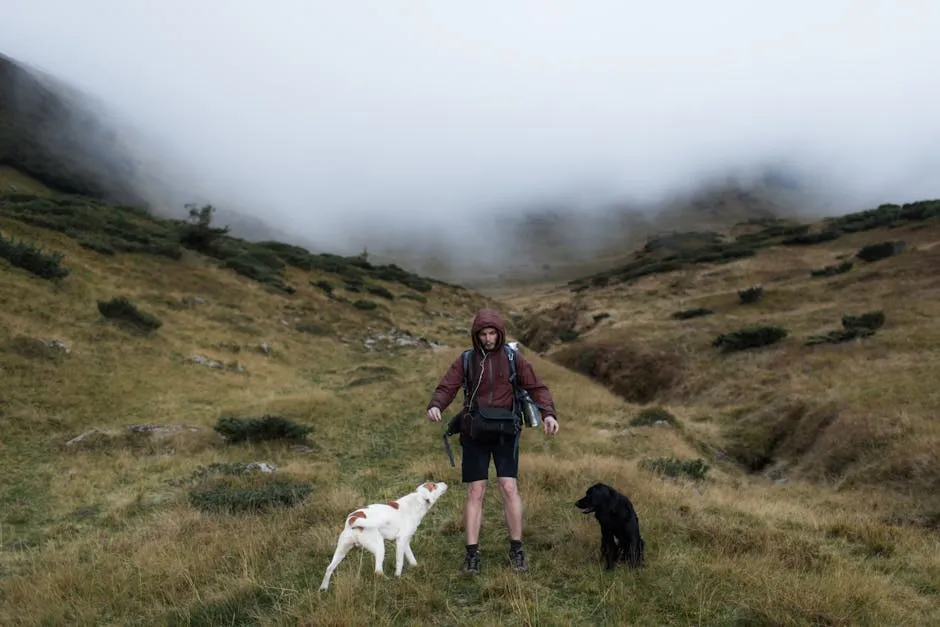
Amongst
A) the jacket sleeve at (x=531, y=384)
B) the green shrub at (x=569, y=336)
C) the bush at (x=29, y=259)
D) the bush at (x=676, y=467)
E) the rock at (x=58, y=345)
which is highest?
the bush at (x=29, y=259)

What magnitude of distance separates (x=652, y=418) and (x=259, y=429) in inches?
417

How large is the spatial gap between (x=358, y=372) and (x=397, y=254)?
367 feet

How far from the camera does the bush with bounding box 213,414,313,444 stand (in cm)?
1221

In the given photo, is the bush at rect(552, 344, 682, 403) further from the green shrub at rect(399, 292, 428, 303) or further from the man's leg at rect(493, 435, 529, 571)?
the green shrub at rect(399, 292, 428, 303)

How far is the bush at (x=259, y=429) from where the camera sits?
40.1ft

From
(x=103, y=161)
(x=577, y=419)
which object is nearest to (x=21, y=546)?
(x=577, y=419)

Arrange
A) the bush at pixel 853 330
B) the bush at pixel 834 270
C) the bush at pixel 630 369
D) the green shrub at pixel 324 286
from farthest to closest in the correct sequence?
the green shrub at pixel 324 286, the bush at pixel 834 270, the bush at pixel 630 369, the bush at pixel 853 330

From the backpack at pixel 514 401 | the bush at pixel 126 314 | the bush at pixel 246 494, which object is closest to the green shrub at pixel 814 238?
the bush at pixel 126 314

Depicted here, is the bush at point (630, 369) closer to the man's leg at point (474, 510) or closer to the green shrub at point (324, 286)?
the man's leg at point (474, 510)

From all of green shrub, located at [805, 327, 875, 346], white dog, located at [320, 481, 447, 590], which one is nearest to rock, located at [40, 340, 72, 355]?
white dog, located at [320, 481, 447, 590]

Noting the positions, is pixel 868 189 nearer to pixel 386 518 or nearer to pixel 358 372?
pixel 358 372

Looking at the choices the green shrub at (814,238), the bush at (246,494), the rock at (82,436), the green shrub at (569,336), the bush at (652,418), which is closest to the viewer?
the bush at (246,494)

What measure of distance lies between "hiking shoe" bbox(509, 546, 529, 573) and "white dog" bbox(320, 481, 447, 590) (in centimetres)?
98

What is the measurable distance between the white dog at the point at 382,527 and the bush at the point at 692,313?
2915cm
